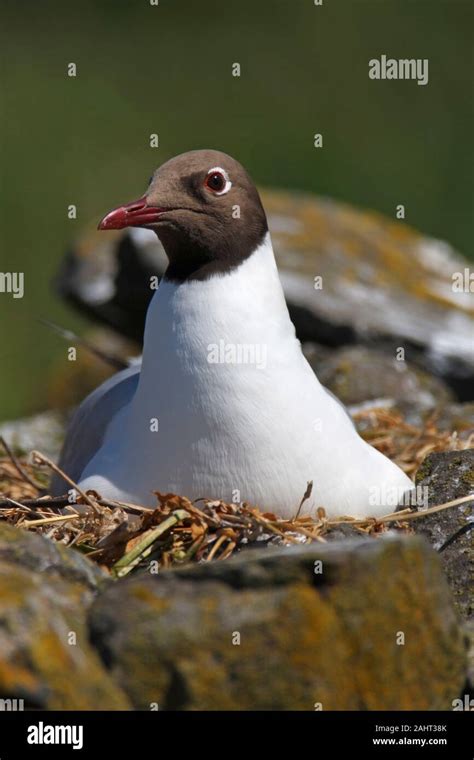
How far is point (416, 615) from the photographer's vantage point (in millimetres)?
3211

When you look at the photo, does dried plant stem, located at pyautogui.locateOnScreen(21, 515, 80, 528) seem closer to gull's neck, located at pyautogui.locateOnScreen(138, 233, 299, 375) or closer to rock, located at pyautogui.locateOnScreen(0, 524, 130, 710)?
gull's neck, located at pyautogui.locateOnScreen(138, 233, 299, 375)

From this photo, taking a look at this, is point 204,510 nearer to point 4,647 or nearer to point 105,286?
point 4,647

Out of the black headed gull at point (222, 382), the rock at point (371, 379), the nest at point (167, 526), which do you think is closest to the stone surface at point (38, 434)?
the rock at point (371, 379)

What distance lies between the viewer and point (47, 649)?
2.87 m

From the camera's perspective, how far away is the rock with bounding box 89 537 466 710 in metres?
3.00

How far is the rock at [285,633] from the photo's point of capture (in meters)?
3.00

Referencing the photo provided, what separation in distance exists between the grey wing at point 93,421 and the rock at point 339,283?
1966 mm

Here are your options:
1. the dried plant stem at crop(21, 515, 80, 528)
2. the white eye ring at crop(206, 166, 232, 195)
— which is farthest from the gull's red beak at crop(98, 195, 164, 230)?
the dried plant stem at crop(21, 515, 80, 528)

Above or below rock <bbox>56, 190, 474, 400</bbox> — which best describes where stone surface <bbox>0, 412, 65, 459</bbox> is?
below

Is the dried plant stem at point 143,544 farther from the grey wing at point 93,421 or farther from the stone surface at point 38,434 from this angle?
the stone surface at point 38,434

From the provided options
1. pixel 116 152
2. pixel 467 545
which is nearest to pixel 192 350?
pixel 467 545

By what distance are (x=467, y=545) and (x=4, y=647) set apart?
173 centimetres

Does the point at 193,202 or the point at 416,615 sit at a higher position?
the point at 193,202

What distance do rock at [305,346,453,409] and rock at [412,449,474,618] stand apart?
190 cm
